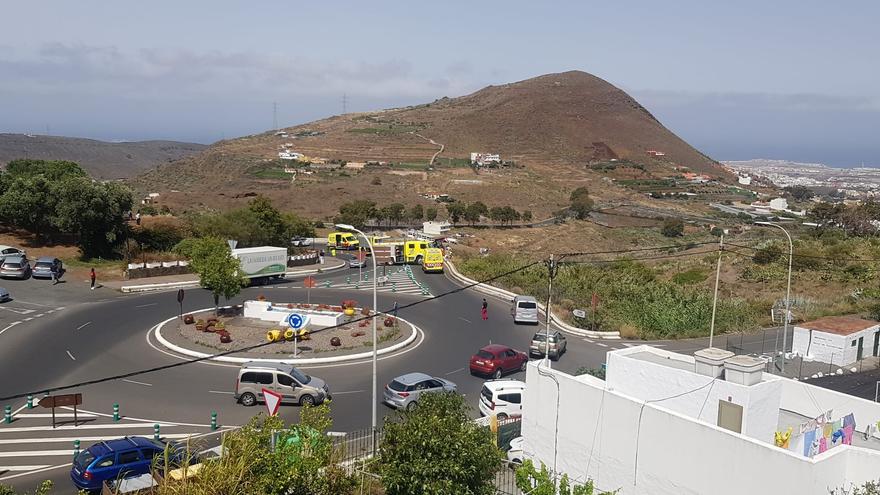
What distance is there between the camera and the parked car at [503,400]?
20.7 metres

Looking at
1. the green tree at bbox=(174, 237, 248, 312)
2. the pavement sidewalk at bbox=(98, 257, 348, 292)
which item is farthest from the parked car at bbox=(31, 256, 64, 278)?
the green tree at bbox=(174, 237, 248, 312)

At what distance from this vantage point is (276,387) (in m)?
21.6

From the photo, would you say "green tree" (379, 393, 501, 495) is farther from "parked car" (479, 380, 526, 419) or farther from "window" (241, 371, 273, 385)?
"window" (241, 371, 273, 385)

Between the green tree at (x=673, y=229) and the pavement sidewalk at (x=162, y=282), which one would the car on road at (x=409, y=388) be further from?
the green tree at (x=673, y=229)

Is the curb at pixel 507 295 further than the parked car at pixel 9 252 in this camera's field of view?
No

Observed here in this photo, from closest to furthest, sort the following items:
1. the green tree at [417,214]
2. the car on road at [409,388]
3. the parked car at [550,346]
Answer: the car on road at [409,388] → the parked car at [550,346] → the green tree at [417,214]

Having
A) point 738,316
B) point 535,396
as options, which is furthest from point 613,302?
point 535,396

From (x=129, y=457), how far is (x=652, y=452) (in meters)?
11.6

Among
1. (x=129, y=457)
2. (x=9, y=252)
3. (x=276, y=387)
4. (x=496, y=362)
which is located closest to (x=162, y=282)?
(x=9, y=252)

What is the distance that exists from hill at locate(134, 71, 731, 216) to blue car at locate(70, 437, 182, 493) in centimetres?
7623

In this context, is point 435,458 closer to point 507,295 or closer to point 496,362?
point 496,362

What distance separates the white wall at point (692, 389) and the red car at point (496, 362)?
8833mm

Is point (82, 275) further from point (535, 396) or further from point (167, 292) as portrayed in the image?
point (535, 396)

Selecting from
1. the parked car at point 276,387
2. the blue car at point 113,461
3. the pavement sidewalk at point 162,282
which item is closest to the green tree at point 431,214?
the pavement sidewalk at point 162,282
